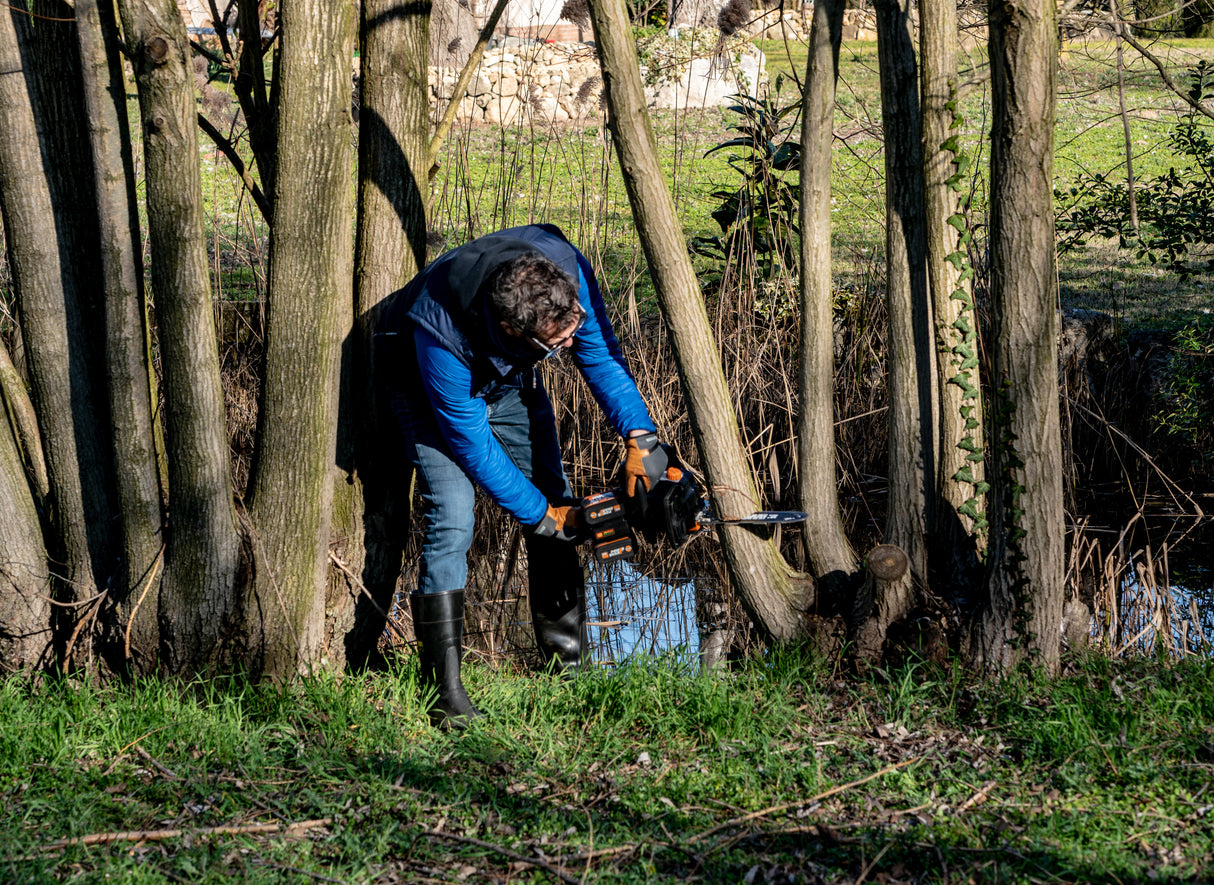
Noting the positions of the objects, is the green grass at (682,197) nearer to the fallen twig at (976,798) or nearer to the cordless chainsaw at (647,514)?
the cordless chainsaw at (647,514)

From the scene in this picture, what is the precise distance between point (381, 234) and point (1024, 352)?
2.17m

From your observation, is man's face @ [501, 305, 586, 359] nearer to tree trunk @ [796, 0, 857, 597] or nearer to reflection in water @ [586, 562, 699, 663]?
tree trunk @ [796, 0, 857, 597]

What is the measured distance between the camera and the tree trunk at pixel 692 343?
3.10 metres

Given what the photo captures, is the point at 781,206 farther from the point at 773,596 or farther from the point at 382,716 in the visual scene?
the point at 382,716

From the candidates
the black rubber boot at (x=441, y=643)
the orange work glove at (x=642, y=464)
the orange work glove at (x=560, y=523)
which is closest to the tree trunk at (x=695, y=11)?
the orange work glove at (x=642, y=464)

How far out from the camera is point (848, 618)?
359 centimetres

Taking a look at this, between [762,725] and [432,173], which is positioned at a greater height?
[432,173]

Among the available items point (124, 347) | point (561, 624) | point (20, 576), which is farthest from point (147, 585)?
point (561, 624)

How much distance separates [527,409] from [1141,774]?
2.24 m

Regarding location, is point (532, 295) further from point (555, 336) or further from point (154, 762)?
point (154, 762)

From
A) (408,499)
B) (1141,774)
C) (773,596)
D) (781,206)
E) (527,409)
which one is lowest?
(1141,774)

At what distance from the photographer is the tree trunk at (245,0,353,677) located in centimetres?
312

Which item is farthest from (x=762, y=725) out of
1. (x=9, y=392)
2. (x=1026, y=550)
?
(x=9, y=392)

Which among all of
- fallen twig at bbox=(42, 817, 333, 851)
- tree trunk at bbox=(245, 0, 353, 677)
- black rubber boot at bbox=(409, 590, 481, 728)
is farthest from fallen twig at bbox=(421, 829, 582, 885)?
tree trunk at bbox=(245, 0, 353, 677)
